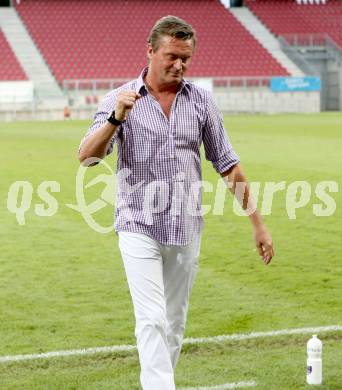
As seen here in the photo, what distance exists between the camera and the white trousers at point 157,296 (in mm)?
4223

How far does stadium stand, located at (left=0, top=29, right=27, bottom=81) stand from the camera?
47156mm

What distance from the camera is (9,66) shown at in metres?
48.1

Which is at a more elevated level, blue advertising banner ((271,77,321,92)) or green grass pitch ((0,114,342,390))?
blue advertising banner ((271,77,321,92))

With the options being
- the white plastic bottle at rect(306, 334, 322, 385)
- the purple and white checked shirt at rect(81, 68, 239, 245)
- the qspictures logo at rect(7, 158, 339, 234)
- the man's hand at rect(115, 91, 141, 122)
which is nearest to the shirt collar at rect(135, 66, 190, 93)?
the purple and white checked shirt at rect(81, 68, 239, 245)

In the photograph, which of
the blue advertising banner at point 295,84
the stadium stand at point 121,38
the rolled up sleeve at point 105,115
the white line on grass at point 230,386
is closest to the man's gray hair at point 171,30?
the rolled up sleeve at point 105,115

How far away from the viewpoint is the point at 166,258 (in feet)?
15.0

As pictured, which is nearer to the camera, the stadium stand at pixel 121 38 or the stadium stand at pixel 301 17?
the stadium stand at pixel 121 38

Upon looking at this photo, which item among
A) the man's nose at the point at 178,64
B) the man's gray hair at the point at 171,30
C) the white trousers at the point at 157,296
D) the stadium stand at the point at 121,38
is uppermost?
the stadium stand at the point at 121,38

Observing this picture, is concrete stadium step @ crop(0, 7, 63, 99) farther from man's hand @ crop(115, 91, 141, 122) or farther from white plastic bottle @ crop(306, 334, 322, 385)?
man's hand @ crop(115, 91, 141, 122)

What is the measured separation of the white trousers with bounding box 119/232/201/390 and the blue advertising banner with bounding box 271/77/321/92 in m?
46.8

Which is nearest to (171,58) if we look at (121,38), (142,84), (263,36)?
(142,84)

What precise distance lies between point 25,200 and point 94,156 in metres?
10.9

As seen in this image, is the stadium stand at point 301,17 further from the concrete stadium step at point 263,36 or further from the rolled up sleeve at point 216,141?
the rolled up sleeve at point 216,141

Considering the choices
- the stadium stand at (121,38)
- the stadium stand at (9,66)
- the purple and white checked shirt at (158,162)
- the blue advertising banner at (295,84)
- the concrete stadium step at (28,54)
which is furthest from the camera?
the stadium stand at (121,38)
